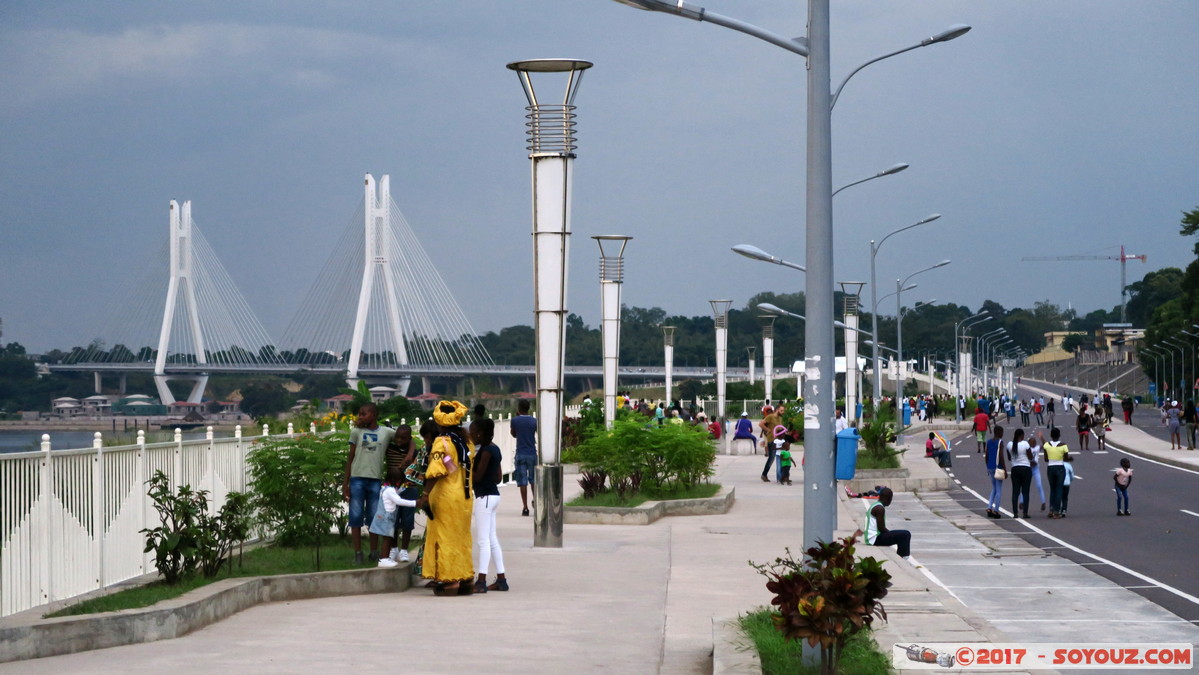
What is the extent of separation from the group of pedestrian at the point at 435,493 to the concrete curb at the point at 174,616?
59 centimetres

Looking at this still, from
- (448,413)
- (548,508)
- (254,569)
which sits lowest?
(254,569)

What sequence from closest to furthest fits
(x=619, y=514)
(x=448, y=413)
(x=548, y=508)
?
(x=448, y=413)
(x=548, y=508)
(x=619, y=514)

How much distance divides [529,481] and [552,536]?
5293mm

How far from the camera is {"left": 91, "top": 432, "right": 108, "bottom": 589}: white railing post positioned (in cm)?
1073

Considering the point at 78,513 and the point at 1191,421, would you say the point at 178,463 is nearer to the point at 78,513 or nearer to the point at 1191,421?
the point at 78,513

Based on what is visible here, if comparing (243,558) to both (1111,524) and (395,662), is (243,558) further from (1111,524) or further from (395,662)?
(1111,524)

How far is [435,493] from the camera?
473 inches

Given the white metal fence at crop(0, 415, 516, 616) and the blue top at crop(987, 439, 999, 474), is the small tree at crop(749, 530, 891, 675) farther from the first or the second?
the blue top at crop(987, 439, 999, 474)

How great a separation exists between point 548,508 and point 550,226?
130 inches

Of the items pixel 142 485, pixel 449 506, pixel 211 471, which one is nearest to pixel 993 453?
pixel 449 506

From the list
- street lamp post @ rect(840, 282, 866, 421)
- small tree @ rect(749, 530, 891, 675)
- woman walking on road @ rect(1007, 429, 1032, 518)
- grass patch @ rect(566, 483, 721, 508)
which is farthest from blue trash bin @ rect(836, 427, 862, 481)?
street lamp post @ rect(840, 282, 866, 421)

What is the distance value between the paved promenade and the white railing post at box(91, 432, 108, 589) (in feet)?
3.97

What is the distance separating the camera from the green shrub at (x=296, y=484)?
13.5m

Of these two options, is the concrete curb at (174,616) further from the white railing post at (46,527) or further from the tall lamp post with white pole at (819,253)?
the tall lamp post with white pole at (819,253)
